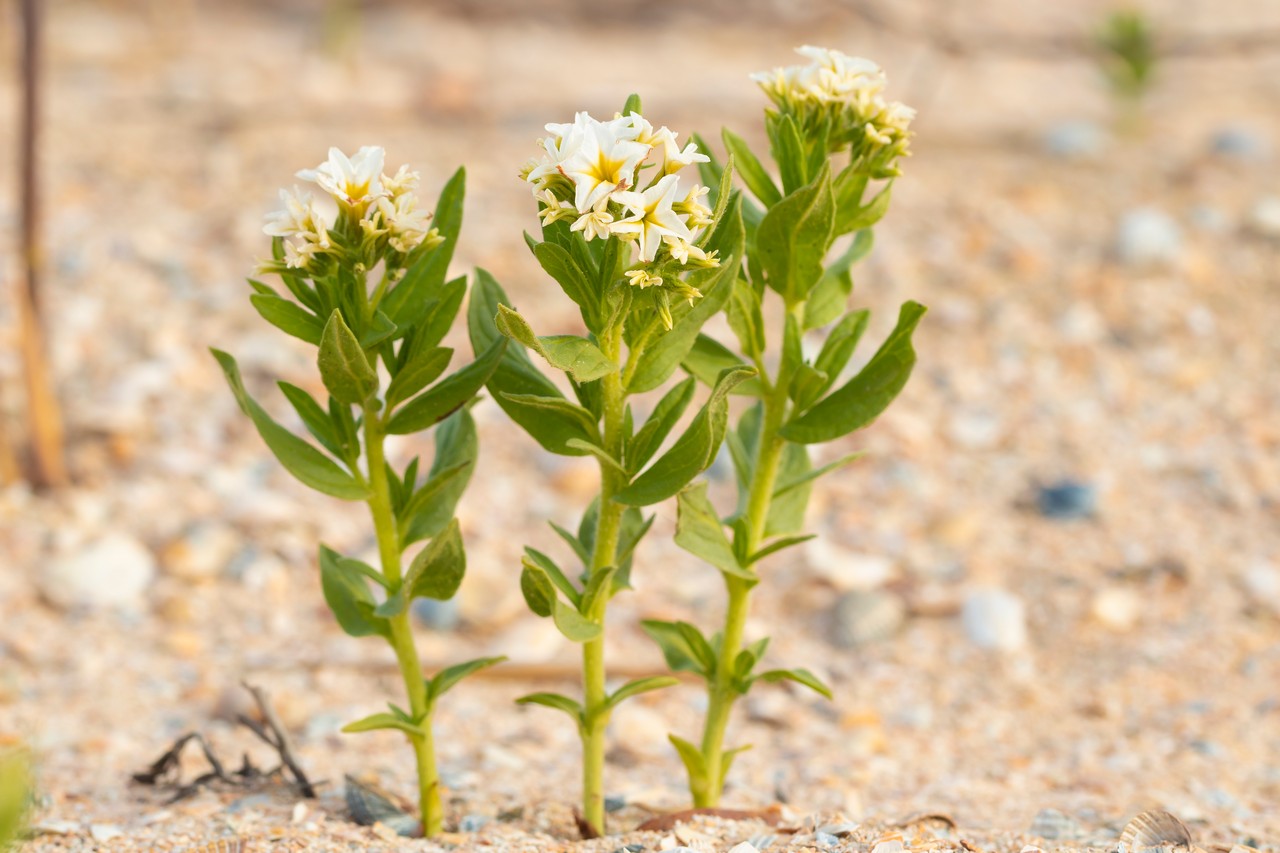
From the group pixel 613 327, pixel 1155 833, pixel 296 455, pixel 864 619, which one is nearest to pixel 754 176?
pixel 613 327

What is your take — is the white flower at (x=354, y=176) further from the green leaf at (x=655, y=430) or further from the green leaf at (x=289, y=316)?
the green leaf at (x=655, y=430)

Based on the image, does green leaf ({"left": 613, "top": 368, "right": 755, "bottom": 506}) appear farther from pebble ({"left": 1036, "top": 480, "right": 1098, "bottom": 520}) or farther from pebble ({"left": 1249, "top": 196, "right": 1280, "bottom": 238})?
pebble ({"left": 1249, "top": 196, "right": 1280, "bottom": 238})

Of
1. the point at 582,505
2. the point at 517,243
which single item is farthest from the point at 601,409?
the point at 517,243

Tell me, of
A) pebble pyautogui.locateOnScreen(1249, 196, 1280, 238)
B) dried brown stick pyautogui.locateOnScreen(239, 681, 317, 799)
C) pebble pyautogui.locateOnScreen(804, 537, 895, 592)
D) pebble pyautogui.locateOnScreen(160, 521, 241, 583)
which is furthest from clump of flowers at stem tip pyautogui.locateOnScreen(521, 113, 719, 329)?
pebble pyautogui.locateOnScreen(1249, 196, 1280, 238)

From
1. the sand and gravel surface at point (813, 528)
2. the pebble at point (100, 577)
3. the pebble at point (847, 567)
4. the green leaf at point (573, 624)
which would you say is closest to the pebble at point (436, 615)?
the sand and gravel surface at point (813, 528)

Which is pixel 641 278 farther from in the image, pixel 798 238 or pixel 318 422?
pixel 318 422
